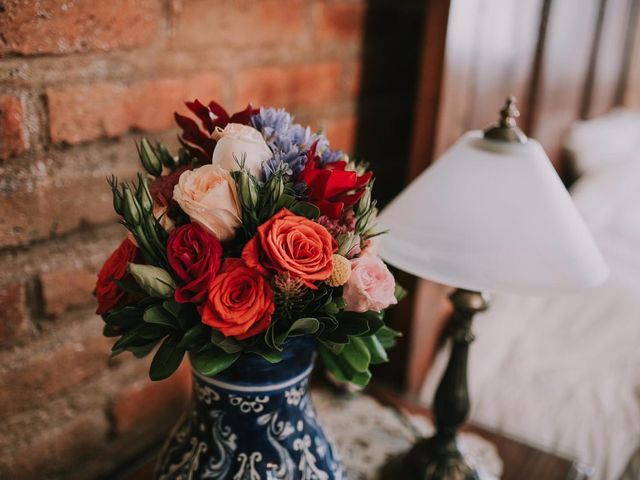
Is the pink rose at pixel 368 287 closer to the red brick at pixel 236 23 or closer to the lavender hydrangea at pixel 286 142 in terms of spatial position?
the lavender hydrangea at pixel 286 142

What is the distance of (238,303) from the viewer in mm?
517

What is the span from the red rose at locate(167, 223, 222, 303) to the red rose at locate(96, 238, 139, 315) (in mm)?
67

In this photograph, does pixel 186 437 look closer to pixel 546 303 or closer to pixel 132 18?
pixel 132 18

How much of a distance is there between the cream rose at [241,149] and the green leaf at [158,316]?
0.47ft

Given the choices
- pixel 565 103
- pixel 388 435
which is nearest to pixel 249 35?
pixel 388 435

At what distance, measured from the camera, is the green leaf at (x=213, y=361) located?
1.78 feet

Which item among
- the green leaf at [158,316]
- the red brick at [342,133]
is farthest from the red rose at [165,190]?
the red brick at [342,133]

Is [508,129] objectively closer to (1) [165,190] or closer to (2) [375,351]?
(2) [375,351]

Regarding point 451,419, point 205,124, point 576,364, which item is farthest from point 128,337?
point 576,364

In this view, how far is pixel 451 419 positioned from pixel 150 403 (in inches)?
19.2

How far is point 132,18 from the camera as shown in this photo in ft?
2.64

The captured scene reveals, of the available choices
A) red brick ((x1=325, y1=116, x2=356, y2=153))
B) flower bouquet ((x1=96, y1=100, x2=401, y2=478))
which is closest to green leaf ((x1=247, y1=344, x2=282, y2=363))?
flower bouquet ((x1=96, y1=100, x2=401, y2=478))

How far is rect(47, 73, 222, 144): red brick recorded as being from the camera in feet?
2.46

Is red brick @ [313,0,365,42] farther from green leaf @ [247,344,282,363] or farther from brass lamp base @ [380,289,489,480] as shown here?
green leaf @ [247,344,282,363]
